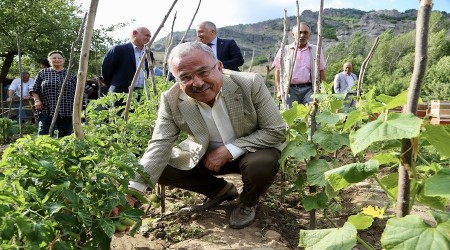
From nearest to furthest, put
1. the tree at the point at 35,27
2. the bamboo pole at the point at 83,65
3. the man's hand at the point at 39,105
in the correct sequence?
the bamboo pole at the point at 83,65
the man's hand at the point at 39,105
the tree at the point at 35,27

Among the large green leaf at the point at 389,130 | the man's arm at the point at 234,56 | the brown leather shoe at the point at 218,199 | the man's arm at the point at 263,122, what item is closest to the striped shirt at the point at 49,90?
the man's arm at the point at 234,56

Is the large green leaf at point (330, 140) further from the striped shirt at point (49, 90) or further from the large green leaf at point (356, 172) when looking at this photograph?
the striped shirt at point (49, 90)

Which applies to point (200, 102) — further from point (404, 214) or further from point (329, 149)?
point (404, 214)

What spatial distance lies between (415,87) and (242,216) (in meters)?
1.76

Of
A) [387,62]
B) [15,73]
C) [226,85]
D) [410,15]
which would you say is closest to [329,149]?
[226,85]

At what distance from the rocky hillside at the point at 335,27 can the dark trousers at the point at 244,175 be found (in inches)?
3652

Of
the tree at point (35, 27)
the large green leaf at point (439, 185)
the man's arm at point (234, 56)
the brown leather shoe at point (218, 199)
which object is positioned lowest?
the brown leather shoe at point (218, 199)

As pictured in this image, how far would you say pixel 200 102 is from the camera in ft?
7.86

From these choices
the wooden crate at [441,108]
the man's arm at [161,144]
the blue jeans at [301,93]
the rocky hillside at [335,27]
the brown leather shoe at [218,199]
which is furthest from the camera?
the rocky hillside at [335,27]

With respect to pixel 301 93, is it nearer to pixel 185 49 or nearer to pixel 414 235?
pixel 185 49

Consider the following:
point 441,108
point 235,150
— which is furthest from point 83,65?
point 441,108

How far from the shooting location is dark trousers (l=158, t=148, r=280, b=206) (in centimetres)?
236

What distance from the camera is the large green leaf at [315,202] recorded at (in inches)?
77.2

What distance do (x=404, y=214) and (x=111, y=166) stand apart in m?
1.01
